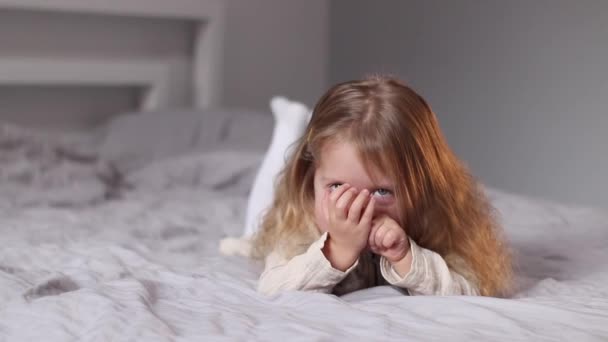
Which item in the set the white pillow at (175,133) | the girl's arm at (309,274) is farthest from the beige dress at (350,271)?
the white pillow at (175,133)

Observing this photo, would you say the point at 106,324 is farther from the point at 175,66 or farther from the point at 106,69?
the point at 175,66

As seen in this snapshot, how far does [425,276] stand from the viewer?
1049 mm

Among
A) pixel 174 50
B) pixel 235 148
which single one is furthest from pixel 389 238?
pixel 174 50

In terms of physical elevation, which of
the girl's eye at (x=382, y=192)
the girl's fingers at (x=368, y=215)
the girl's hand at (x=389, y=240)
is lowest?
the girl's hand at (x=389, y=240)

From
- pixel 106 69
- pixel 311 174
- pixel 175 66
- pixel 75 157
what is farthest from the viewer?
pixel 175 66

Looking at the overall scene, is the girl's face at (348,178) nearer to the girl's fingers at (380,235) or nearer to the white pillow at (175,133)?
the girl's fingers at (380,235)

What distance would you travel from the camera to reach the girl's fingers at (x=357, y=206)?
0.99 metres

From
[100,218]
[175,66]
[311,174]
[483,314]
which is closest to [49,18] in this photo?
[175,66]

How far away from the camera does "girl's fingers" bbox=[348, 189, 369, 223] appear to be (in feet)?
3.26

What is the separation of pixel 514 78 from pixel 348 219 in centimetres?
179

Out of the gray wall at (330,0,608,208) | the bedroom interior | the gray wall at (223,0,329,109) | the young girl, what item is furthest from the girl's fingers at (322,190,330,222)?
the gray wall at (223,0,329,109)

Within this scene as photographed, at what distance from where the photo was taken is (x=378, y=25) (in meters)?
3.15

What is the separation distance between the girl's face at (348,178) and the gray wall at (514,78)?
5.07ft

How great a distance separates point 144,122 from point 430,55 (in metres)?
1.07
